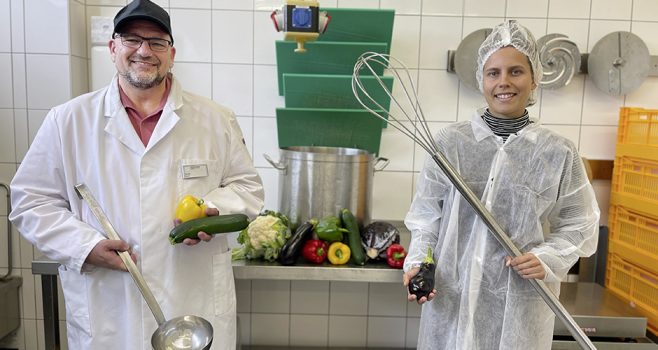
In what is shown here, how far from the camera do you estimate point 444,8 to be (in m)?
1.94

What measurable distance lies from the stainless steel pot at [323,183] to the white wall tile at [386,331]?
0.68 m

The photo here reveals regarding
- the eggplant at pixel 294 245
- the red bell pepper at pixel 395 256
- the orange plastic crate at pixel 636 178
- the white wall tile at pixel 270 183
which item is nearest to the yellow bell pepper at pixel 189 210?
the eggplant at pixel 294 245

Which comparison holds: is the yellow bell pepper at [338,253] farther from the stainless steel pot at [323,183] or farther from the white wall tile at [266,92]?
the white wall tile at [266,92]

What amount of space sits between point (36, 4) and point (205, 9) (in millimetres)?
602

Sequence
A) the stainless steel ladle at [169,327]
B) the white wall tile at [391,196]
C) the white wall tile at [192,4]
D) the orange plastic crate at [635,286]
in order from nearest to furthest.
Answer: the stainless steel ladle at [169,327], the orange plastic crate at [635,286], the white wall tile at [192,4], the white wall tile at [391,196]

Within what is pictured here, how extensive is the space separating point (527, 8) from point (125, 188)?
1651 millimetres

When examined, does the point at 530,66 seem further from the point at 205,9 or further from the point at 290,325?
the point at 290,325

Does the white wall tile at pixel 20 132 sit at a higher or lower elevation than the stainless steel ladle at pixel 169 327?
higher

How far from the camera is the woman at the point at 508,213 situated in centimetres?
115

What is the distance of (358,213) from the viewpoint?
1.64m

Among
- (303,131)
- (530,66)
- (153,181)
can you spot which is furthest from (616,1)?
(153,181)

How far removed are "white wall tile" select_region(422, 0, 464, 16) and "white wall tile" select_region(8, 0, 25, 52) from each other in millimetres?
1521

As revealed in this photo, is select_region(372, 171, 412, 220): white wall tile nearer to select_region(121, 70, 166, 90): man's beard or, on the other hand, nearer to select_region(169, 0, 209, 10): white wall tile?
select_region(169, 0, 209, 10): white wall tile

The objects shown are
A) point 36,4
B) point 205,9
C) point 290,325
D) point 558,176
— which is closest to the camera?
point 558,176
